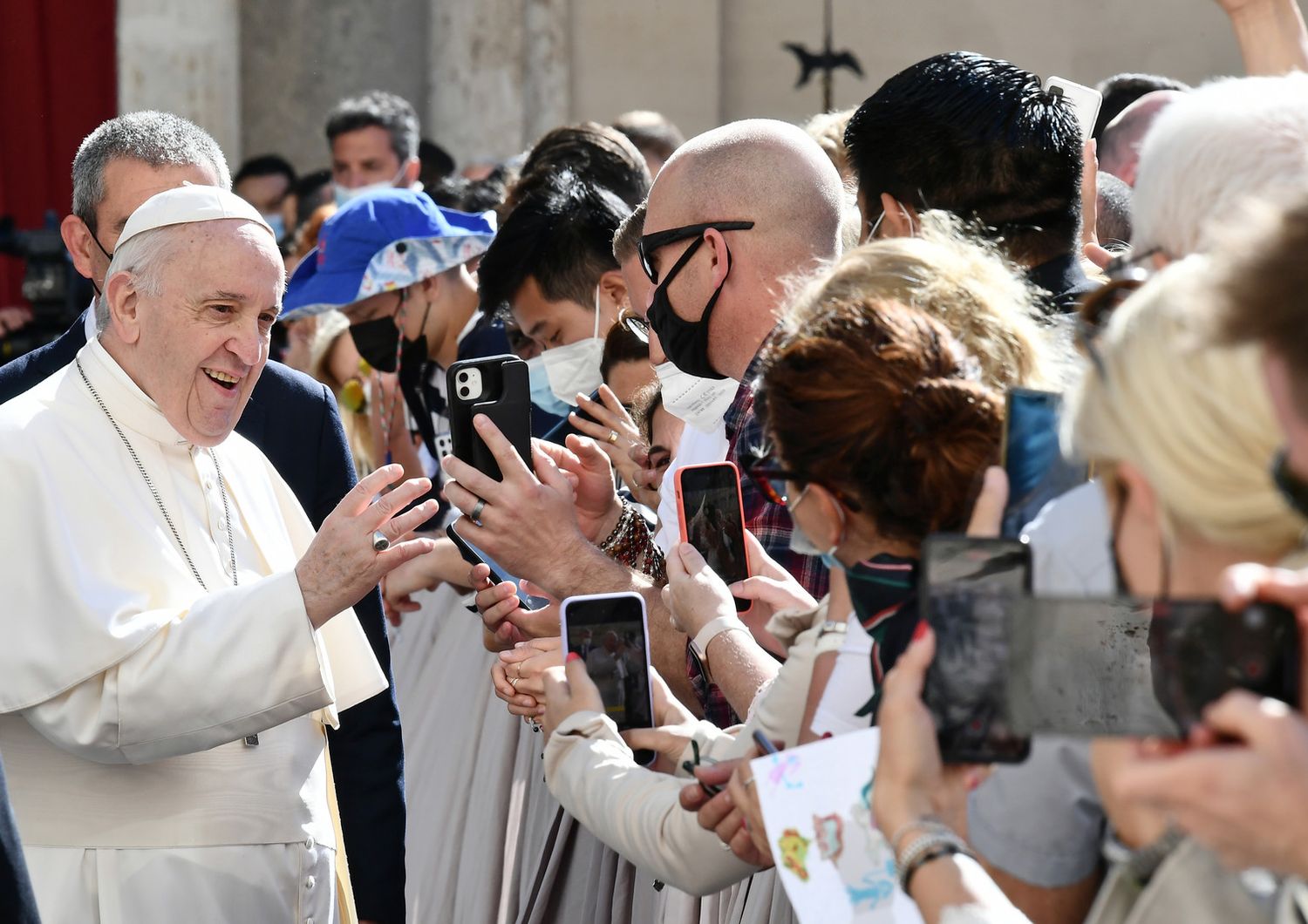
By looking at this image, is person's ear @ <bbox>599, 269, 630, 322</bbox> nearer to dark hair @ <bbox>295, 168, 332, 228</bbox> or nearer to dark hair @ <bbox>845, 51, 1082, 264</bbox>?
dark hair @ <bbox>845, 51, 1082, 264</bbox>

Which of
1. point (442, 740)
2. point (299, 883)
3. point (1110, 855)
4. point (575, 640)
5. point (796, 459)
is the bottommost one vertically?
point (442, 740)

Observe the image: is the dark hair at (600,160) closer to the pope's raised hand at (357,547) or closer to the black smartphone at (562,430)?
the black smartphone at (562,430)

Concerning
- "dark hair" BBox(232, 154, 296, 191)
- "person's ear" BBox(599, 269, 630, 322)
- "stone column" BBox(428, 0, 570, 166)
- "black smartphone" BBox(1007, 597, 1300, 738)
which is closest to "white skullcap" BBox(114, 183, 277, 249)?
"person's ear" BBox(599, 269, 630, 322)

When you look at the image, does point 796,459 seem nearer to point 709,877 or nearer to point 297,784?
point 709,877

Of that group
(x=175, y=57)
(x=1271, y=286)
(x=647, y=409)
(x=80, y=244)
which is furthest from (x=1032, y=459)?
(x=175, y=57)

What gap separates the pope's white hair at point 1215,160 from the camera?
6.53 ft

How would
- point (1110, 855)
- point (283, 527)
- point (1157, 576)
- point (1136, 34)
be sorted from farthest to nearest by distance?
point (1136, 34) < point (283, 527) < point (1110, 855) < point (1157, 576)

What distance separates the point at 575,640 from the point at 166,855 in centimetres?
79

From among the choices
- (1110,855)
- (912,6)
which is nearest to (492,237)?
(1110,855)

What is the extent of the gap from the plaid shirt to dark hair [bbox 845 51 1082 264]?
0.42m

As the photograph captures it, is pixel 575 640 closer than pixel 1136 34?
Yes

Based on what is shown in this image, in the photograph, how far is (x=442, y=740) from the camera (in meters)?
4.62

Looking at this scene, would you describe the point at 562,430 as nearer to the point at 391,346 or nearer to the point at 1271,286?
the point at 391,346

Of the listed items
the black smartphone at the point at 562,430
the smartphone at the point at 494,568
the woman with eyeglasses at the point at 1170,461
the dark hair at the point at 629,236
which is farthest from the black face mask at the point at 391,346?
the woman with eyeglasses at the point at 1170,461
